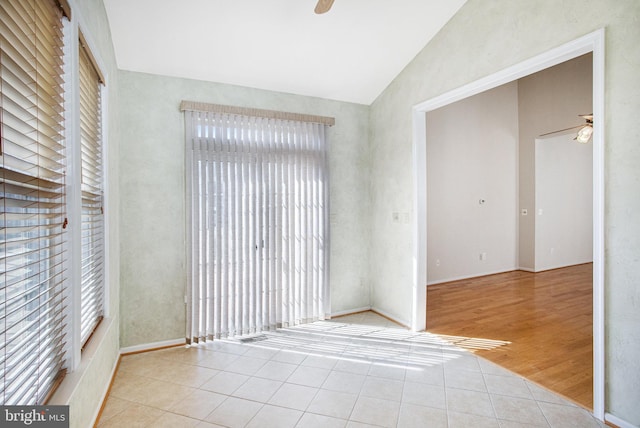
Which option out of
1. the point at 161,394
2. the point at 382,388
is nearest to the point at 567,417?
the point at 382,388

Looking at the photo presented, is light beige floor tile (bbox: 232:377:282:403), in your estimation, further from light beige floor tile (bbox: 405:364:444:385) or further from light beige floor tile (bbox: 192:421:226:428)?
light beige floor tile (bbox: 405:364:444:385)

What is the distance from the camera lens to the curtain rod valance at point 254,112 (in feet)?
10.5

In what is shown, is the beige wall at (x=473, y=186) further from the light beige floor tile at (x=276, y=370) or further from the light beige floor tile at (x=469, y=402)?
the light beige floor tile at (x=276, y=370)

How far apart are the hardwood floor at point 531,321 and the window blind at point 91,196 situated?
3.20 metres

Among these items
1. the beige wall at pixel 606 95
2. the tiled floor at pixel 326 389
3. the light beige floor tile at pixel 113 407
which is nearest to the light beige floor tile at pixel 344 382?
the tiled floor at pixel 326 389

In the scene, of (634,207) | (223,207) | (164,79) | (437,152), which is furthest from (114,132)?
(437,152)

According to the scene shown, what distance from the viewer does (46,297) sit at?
4.51 feet

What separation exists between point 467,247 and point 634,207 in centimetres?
407

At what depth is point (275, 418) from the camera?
→ 83.4 inches

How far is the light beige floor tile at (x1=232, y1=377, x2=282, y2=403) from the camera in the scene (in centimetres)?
236

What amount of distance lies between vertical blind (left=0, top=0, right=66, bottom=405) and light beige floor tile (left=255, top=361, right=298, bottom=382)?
1526mm

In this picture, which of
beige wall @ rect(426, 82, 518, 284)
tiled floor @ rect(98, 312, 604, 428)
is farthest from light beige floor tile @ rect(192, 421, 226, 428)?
beige wall @ rect(426, 82, 518, 284)

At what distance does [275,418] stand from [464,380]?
1.50 m

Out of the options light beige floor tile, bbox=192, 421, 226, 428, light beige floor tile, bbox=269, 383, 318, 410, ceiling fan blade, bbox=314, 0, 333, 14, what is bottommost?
light beige floor tile, bbox=269, 383, 318, 410
